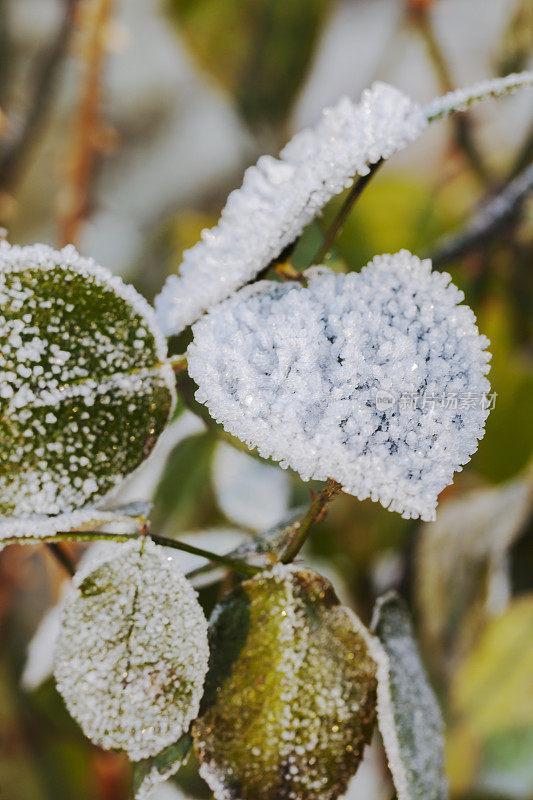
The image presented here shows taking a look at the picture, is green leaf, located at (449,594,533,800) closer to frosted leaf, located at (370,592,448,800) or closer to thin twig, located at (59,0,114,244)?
frosted leaf, located at (370,592,448,800)

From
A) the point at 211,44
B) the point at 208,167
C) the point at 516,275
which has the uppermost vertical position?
the point at 208,167

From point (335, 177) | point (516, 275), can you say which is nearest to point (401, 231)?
point (516, 275)

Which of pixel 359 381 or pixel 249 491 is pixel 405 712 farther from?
pixel 249 491

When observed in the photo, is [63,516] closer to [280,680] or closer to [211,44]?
[280,680]

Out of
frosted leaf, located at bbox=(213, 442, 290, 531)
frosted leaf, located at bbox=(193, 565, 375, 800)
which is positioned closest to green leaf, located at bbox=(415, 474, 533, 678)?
frosted leaf, located at bbox=(213, 442, 290, 531)

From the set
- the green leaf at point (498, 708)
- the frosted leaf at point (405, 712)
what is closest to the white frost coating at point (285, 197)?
the frosted leaf at point (405, 712)

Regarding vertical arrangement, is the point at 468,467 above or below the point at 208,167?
below

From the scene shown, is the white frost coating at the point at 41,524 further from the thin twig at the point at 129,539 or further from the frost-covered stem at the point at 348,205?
the frost-covered stem at the point at 348,205

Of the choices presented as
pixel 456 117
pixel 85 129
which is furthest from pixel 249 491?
pixel 456 117
